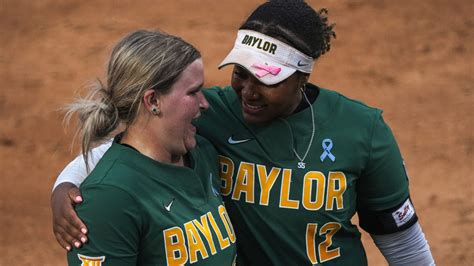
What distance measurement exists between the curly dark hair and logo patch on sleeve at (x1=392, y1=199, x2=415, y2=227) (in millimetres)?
715

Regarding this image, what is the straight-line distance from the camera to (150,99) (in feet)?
9.90

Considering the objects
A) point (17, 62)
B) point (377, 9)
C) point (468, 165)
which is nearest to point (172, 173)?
point (468, 165)

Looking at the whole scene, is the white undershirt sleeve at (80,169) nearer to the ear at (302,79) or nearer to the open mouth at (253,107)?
the open mouth at (253,107)

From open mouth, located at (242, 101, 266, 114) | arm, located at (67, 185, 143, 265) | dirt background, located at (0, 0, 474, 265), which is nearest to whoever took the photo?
arm, located at (67, 185, 143, 265)

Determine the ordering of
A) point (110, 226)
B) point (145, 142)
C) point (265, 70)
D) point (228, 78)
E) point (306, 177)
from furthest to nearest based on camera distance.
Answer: point (228, 78) → point (306, 177) → point (265, 70) → point (145, 142) → point (110, 226)

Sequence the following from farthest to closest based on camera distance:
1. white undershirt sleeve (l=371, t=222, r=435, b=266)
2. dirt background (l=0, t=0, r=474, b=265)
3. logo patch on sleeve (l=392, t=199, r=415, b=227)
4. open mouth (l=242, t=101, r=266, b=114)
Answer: dirt background (l=0, t=0, r=474, b=265)
white undershirt sleeve (l=371, t=222, r=435, b=266)
logo patch on sleeve (l=392, t=199, r=415, b=227)
open mouth (l=242, t=101, r=266, b=114)

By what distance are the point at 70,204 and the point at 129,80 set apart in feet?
1.49

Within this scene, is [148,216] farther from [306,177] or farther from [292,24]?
[292,24]

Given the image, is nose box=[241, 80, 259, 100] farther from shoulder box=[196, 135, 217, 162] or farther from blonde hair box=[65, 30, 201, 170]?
blonde hair box=[65, 30, 201, 170]

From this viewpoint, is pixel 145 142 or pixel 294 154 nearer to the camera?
pixel 145 142

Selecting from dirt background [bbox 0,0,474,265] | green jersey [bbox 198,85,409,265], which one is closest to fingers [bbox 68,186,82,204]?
green jersey [bbox 198,85,409,265]

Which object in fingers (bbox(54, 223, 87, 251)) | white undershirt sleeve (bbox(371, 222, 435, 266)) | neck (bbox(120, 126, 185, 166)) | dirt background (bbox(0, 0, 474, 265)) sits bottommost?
dirt background (bbox(0, 0, 474, 265))

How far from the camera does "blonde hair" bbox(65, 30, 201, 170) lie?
2.99 m

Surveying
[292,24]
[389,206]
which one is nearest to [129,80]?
[292,24]
